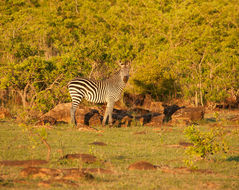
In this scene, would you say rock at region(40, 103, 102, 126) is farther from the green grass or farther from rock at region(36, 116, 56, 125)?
the green grass

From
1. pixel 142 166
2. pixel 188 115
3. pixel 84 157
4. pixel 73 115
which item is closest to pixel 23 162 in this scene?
pixel 84 157

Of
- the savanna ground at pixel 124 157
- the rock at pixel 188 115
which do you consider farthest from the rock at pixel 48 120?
the rock at pixel 188 115

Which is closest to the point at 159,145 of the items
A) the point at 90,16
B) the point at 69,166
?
the point at 69,166

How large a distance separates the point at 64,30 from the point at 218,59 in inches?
712

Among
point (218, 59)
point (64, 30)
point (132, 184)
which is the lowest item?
point (132, 184)

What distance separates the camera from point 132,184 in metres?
6.43

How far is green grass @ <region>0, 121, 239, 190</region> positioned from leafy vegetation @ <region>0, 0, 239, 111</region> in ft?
8.09

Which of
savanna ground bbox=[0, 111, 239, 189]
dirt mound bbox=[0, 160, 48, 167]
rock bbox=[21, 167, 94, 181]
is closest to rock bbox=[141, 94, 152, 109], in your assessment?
savanna ground bbox=[0, 111, 239, 189]

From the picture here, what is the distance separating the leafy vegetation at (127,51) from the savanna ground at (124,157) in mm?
2524

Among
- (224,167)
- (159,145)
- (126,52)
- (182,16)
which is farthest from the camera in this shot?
(182,16)

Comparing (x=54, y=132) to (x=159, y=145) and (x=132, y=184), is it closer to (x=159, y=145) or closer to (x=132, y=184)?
(x=159, y=145)

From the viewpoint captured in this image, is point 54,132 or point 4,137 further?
point 54,132

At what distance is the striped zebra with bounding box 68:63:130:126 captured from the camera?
15.7 meters

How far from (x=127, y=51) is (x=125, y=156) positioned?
17287mm
